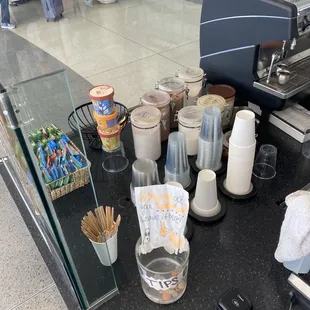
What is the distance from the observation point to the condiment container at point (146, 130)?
0.90m

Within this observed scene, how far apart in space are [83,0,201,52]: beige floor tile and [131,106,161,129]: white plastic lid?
1.90 m

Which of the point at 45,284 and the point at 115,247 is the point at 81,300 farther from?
the point at 45,284

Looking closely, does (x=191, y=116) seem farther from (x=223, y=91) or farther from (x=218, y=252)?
(x=218, y=252)

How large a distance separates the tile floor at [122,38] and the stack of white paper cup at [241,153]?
129 cm

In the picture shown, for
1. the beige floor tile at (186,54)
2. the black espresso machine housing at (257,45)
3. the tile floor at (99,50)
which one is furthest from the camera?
the beige floor tile at (186,54)

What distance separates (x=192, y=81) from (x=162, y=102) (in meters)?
0.15

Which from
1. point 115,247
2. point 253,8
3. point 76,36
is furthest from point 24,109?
point 76,36

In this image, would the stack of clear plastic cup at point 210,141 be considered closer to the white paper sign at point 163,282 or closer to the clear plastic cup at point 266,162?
the clear plastic cup at point 266,162

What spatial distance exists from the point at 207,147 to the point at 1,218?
83cm

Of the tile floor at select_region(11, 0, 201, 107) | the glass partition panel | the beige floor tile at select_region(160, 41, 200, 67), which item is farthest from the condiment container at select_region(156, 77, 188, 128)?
the beige floor tile at select_region(160, 41, 200, 67)

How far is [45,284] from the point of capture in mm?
1051

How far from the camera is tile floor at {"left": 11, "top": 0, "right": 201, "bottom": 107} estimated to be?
2.39 m

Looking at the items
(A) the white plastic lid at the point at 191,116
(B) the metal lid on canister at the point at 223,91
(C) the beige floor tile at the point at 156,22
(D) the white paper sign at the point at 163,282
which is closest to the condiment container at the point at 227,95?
(B) the metal lid on canister at the point at 223,91

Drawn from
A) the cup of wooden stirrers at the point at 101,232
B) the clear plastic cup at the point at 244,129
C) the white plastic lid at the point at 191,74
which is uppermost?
the clear plastic cup at the point at 244,129
